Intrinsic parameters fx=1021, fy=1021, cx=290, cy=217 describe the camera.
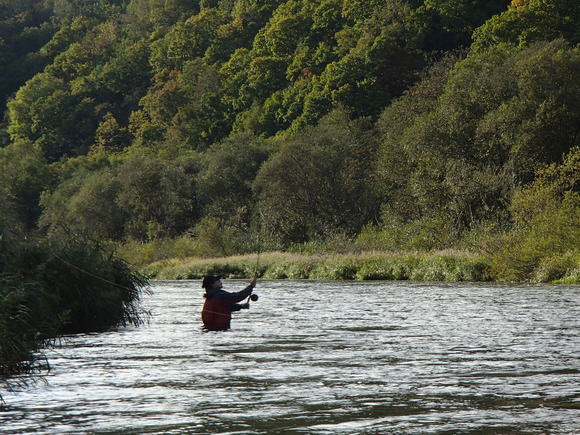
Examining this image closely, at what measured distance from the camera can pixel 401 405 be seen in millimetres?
13062

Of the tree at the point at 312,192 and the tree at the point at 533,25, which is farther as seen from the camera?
the tree at the point at 533,25

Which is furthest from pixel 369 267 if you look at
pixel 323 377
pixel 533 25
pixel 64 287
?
pixel 323 377

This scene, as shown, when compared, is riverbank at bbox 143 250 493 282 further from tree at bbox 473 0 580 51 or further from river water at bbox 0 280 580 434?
tree at bbox 473 0 580 51

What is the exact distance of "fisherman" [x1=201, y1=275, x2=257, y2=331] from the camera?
2266 cm

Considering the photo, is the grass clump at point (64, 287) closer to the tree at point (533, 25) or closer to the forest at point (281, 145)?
the forest at point (281, 145)

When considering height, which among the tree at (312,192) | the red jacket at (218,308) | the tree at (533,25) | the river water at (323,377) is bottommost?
the river water at (323,377)

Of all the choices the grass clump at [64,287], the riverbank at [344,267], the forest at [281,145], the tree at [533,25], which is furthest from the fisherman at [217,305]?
the tree at [533,25]

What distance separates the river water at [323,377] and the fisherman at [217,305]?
0.40 meters

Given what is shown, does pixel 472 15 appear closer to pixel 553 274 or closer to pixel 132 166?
pixel 132 166

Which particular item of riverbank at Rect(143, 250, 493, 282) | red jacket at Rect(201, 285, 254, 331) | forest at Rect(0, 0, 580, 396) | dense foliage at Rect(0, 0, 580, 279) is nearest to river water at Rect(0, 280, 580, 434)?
red jacket at Rect(201, 285, 254, 331)

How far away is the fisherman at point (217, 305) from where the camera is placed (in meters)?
22.7

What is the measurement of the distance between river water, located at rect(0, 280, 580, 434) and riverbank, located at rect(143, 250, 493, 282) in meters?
17.4

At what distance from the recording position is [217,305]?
2322 cm

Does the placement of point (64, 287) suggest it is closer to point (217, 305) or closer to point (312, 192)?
point (217, 305)
